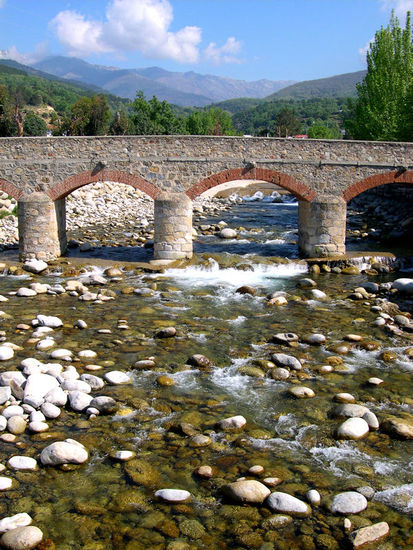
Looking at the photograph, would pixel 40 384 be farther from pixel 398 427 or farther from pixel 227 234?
pixel 227 234

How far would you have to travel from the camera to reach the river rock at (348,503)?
6.61 metres

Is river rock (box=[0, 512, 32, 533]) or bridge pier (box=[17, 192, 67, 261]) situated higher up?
bridge pier (box=[17, 192, 67, 261])

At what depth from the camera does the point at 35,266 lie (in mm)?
18984

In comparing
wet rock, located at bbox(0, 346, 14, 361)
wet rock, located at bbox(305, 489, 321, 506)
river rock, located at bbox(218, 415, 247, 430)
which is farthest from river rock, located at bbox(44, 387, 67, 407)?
wet rock, located at bbox(305, 489, 321, 506)

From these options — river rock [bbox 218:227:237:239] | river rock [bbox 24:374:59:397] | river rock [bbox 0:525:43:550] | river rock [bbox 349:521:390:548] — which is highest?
river rock [bbox 218:227:237:239]

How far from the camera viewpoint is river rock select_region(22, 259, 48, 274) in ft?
62.1

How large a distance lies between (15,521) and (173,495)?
188cm

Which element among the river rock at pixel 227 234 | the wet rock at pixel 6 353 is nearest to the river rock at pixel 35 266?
the wet rock at pixel 6 353

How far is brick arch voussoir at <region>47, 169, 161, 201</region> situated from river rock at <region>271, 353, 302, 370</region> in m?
10.8

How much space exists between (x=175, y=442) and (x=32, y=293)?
31.4ft

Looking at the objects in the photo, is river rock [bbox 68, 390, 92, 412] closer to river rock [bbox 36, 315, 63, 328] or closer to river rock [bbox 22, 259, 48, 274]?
river rock [bbox 36, 315, 63, 328]

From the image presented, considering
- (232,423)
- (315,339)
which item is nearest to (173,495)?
(232,423)

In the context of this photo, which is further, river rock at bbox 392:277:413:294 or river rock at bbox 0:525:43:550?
river rock at bbox 392:277:413:294

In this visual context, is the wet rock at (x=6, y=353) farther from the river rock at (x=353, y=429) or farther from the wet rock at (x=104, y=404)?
the river rock at (x=353, y=429)
